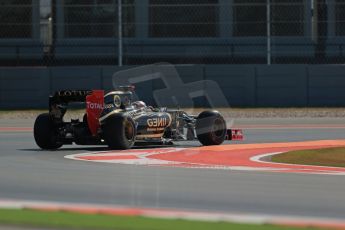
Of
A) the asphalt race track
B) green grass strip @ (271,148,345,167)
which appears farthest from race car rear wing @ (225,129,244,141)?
the asphalt race track

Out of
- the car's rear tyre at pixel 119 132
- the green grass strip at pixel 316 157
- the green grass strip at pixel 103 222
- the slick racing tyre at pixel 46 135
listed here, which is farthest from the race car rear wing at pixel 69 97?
the green grass strip at pixel 103 222

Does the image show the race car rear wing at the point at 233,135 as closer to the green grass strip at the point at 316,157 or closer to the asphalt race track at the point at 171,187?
the green grass strip at the point at 316,157

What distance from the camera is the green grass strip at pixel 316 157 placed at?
1489 centimetres

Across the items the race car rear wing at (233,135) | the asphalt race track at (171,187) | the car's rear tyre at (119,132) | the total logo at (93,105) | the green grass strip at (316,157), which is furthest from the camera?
the race car rear wing at (233,135)

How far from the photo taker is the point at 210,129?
58.5ft

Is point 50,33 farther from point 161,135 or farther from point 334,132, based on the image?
point 161,135

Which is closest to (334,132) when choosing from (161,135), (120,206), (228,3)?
(161,135)

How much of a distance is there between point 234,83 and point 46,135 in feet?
37.8

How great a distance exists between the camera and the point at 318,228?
27.3 ft

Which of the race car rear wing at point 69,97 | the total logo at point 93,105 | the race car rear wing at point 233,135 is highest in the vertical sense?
the race car rear wing at point 69,97

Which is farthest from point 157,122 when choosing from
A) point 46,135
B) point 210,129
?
point 46,135

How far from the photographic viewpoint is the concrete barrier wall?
28.0m

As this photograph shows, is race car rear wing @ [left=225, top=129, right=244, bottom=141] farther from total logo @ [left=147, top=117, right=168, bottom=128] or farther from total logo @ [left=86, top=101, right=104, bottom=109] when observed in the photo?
total logo @ [left=86, top=101, right=104, bottom=109]

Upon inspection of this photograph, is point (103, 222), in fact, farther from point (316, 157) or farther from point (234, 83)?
point (234, 83)
